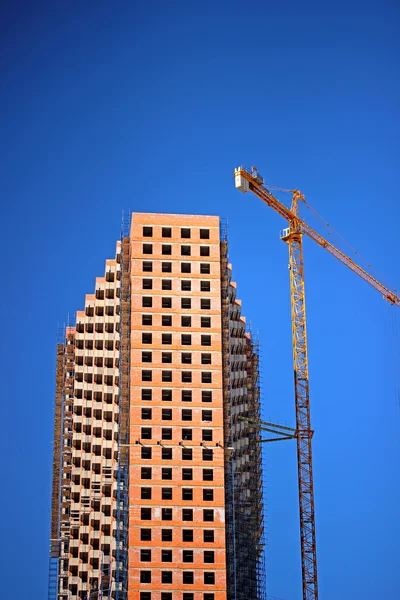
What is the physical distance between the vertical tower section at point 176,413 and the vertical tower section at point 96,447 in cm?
1145

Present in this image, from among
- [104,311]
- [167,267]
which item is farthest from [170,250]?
[104,311]

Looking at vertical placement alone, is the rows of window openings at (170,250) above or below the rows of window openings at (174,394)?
above

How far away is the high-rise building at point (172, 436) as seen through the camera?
162 m

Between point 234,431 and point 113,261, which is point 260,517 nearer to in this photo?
point 234,431

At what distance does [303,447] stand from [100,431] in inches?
1144

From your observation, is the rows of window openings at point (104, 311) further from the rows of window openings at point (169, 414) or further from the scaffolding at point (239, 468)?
the rows of window openings at point (169, 414)

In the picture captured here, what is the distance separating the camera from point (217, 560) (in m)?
162

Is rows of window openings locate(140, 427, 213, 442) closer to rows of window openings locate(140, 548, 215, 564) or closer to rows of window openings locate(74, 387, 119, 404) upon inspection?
rows of window openings locate(140, 548, 215, 564)

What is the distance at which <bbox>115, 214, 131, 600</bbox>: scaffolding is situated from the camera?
165 m

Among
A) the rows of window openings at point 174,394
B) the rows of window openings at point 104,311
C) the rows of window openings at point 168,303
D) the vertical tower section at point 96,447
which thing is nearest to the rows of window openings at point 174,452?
the rows of window openings at point 174,394

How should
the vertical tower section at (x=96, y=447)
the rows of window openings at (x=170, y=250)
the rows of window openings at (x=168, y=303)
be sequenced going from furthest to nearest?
the vertical tower section at (x=96, y=447)
the rows of window openings at (x=170, y=250)
the rows of window openings at (x=168, y=303)

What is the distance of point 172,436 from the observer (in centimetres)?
16688

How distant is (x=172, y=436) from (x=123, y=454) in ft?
21.3

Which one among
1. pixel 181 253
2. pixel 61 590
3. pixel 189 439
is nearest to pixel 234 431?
pixel 189 439
